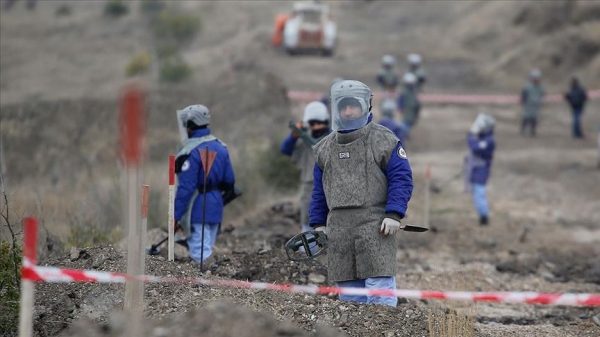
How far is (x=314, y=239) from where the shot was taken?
7.86 meters

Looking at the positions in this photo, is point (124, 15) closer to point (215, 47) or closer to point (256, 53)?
point (215, 47)

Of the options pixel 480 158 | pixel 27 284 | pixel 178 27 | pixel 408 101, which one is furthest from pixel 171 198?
pixel 178 27

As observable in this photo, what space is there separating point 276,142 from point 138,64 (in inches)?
865

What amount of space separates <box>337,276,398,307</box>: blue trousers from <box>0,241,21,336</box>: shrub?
225 cm

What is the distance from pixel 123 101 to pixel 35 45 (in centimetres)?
4146

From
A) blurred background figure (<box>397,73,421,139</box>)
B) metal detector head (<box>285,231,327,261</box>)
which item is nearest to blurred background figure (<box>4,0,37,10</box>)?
blurred background figure (<box>397,73,421,139</box>)

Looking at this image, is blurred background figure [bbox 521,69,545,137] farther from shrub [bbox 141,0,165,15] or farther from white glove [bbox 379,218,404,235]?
shrub [bbox 141,0,165,15]

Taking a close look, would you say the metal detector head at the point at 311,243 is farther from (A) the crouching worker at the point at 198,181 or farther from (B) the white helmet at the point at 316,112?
(B) the white helmet at the point at 316,112

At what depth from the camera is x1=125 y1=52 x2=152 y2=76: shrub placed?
3938 cm

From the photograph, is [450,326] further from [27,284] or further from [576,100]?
[576,100]

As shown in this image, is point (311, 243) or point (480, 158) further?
point (480, 158)

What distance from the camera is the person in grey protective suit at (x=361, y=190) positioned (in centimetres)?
743

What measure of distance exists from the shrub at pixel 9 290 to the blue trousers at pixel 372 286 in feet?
7.37

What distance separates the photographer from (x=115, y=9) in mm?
51688
